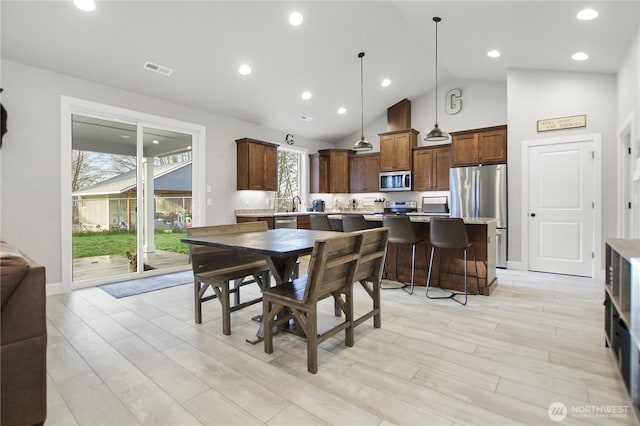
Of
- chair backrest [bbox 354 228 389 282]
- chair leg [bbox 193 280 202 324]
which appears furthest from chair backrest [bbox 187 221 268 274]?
chair backrest [bbox 354 228 389 282]

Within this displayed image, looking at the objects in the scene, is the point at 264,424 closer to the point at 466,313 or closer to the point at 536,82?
the point at 466,313

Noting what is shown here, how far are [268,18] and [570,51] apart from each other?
3.84 metres

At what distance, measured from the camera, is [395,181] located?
23.0 feet

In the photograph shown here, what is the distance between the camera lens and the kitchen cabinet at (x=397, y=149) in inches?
268

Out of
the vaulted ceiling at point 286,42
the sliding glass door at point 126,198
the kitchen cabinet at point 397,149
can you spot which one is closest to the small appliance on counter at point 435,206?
the kitchen cabinet at point 397,149

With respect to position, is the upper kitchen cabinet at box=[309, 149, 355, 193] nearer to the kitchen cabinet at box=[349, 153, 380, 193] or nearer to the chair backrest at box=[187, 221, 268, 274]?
the kitchen cabinet at box=[349, 153, 380, 193]

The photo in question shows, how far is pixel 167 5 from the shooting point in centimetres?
336

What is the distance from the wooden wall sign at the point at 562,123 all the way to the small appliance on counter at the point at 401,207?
106 inches

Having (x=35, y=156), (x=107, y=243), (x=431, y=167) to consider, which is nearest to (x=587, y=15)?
(x=431, y=167)

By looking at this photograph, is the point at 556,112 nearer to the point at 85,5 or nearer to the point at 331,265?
the point at 331,265

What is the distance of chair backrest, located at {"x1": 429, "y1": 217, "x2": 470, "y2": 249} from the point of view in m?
3.43

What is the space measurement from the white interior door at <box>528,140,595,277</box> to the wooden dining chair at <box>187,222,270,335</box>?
4.38 metres

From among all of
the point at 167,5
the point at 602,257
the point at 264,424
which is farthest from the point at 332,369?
the point at 602,257

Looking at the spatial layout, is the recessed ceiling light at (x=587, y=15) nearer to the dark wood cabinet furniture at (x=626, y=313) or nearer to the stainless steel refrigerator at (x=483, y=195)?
the stainless steel refrigerator at (x=483, y=195)
